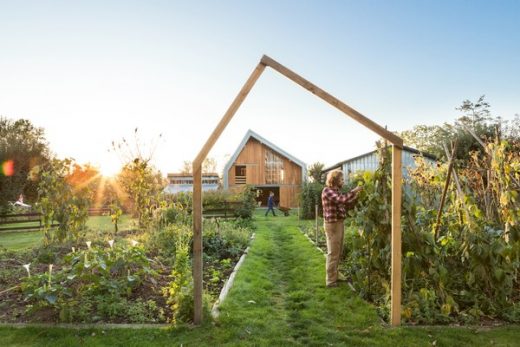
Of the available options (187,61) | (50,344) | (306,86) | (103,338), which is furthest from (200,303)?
(187,61)

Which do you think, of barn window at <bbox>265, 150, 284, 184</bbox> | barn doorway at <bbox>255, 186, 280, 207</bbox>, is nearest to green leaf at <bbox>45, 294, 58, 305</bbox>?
barn window at <bbox>265, 150, 284, 184</bbox>

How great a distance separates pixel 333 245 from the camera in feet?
20.0

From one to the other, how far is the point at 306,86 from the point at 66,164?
22.2ft

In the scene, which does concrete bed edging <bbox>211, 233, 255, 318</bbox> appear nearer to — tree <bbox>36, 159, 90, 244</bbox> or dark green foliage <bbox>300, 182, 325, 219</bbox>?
tree <bbox>36, 159, 90, 244</bbox>

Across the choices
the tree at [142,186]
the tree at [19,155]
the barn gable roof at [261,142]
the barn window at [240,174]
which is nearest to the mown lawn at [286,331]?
the tree at [142,186]

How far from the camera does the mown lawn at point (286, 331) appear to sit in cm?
400

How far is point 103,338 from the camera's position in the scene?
13.4 feet

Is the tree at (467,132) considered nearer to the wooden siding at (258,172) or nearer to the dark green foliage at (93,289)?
the dark green foliage at (93,289)

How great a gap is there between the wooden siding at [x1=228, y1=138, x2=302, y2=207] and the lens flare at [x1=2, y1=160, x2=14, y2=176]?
1583cm

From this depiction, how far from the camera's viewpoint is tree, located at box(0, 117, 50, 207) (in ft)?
76.3

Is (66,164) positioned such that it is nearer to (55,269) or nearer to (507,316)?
(55,269)

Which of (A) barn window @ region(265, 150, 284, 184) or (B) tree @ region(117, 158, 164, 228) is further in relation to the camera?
(A) barn window @ region(265, 150, 284, 184)

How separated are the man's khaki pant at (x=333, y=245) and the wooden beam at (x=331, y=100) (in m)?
2.07

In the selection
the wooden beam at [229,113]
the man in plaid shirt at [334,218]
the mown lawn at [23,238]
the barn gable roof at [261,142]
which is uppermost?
the barn gable roof at [261,142]
